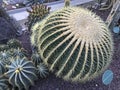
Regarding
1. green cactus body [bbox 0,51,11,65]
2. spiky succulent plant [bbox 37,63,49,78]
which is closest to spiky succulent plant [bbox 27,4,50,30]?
green cactus body [bbox 0,51,11,65]

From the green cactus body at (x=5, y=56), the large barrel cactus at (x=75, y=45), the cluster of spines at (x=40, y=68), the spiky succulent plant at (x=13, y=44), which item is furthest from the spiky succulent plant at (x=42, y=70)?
the spiky succulent plant at (x=13, y=44)

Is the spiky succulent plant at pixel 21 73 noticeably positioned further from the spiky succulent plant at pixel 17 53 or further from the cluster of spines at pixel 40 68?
the spiky succulent plant at pixel 17 53

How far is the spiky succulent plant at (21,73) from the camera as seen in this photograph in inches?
98.3

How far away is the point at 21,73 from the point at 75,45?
1.98ft

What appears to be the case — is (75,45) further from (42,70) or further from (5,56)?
(5,56)

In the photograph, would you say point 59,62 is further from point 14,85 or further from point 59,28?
point 14,85

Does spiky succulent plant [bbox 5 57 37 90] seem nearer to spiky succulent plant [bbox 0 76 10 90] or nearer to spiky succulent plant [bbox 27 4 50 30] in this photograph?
spiky succulent plant [bbox 0 76 10 90]

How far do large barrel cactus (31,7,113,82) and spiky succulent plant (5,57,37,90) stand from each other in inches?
7.2

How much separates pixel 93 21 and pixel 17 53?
3.04 feet

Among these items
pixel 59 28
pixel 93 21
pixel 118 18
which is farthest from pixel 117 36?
pixel 59 28

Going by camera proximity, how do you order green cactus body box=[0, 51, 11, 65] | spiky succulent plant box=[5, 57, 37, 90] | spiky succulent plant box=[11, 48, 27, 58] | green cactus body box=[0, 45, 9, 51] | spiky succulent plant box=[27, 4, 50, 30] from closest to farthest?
spiky succulent plant box=[5, 57, 37, 90]
green cactus body box=[0, 51, 11, 65]
spiky succulent plant box=[11, 48, 27, 58]
green cactus body box=[0, 45, 9, 51]
spiky succulent plant box=[27, 4, 50, 30]

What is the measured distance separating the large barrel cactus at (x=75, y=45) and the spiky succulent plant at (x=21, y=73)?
0.18 m

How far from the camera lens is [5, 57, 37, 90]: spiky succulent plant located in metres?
2.50

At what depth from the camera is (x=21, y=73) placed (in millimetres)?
2504
